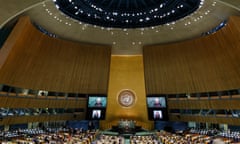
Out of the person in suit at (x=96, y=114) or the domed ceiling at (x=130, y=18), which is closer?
the domed ceiling at (x=130, y=18)

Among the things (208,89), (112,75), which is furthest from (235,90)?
(112,75)

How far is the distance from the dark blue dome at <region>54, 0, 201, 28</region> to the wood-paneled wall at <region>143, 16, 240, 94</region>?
445 centimetres

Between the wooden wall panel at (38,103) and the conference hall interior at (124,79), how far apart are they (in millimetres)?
115

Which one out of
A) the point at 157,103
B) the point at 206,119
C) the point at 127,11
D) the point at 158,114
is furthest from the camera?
the point at 157,103

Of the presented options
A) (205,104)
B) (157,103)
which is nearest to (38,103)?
(157,103)

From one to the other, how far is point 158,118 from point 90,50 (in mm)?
12887

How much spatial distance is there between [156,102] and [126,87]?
595 centimetres

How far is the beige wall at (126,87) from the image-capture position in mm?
28609

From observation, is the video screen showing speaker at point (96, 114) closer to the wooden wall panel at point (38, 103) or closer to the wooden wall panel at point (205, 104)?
the wooden wall panel at point (38, 103)

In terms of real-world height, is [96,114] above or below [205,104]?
below

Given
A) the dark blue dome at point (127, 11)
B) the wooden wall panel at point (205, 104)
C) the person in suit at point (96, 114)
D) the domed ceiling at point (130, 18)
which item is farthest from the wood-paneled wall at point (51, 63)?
the wooden wall panel at point (205, 104)

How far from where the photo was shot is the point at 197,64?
869 inches

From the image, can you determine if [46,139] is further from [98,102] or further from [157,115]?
[157,115]

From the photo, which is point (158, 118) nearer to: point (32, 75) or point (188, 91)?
point (188, 91)
